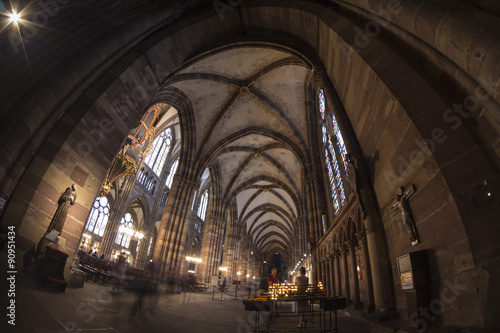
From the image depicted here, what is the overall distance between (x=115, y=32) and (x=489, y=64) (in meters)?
7.04

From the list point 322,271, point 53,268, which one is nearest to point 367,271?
point 322,271

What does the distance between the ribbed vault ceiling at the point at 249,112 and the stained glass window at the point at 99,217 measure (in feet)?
36.1

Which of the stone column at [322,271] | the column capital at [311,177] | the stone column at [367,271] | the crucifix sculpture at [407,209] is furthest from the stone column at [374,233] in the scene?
the column capital at [311,177]

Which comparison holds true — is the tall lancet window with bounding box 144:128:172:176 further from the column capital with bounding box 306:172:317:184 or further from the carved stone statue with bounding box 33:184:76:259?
the carved stone statue with bounding box 33:184:76:259

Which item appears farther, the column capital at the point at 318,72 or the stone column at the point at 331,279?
the stone column at the point at 331,279

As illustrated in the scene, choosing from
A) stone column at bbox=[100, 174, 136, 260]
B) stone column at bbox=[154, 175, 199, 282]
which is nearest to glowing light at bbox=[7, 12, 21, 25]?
stone column at bbox=[154, 175, 199, 282]

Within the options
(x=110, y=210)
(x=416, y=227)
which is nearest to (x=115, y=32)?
(x=416, y=227)

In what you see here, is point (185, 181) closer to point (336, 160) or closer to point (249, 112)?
point (249, 112)

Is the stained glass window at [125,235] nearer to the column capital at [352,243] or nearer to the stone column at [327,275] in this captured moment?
the stone column at [327,275]

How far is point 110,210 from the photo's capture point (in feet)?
68.8

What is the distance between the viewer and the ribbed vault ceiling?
11273mm

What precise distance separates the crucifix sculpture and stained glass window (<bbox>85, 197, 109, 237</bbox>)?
22827mm

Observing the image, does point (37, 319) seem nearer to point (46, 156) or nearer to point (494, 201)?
point (46, 156)

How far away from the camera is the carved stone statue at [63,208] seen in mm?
4477
